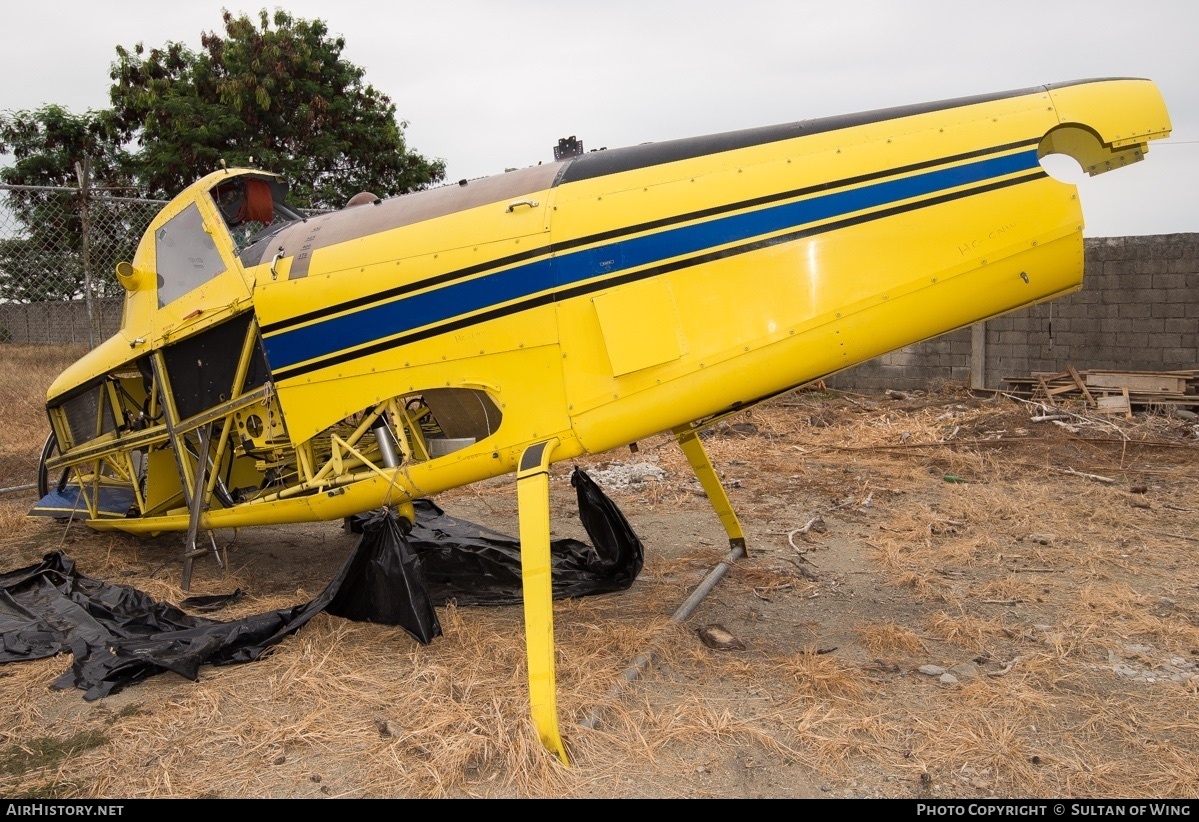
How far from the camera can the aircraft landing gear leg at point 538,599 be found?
3455mm

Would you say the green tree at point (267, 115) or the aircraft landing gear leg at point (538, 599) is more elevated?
the green tree at point (267, 115)

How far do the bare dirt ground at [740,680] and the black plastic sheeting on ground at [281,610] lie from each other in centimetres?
14

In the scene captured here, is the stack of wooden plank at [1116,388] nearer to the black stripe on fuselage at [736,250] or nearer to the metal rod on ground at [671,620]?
the metal rod on ground at [671,620]

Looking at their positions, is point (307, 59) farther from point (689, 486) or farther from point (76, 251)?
point (689, 486)

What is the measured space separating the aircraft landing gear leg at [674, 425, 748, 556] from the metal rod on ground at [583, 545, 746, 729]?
0.26 feet

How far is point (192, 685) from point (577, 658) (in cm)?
199

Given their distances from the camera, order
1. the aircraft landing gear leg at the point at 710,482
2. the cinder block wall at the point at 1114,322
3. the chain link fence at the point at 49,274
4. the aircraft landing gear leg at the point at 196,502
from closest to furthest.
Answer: the aircraft landing gear leg at the point at 196,502, the aircraft landing gear leg at the point at 710,482, the chain link fence at the point at 49,274, the cinder block wall at the point at 1114,322

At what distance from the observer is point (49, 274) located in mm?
11867

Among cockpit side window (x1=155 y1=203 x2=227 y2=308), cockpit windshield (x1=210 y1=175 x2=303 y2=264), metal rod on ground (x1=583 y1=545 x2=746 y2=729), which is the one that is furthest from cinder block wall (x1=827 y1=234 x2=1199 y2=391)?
cockpit side window (x1=155 y1=203 x2=227 y2=308)

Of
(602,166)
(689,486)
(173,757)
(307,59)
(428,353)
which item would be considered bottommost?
(689,486)

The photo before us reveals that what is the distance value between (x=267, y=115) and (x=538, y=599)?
54.2ft

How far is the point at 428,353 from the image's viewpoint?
14.2 ft

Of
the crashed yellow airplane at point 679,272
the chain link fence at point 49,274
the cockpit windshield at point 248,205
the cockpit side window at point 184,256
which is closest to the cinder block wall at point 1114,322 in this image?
the crashed yellow airplane at point 679,272
